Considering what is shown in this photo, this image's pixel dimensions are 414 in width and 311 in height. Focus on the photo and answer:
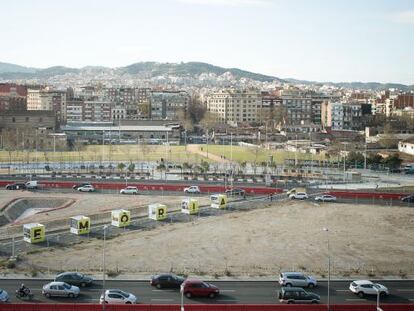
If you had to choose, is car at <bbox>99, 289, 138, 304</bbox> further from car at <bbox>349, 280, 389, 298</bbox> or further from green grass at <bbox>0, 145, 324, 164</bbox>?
green grass at <bbox>0, 145, 324, 164</bbox>

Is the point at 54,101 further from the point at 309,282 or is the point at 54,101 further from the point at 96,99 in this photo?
the point at 309,282

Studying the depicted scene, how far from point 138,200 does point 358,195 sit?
1148cm

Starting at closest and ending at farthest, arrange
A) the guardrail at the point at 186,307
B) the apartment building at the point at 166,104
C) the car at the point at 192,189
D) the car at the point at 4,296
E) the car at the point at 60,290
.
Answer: the guardrail at the point at 186,307 → the car at the point at 4,296 → the car at the point at 60,290 → the car at the point at 192,189 → the apartment building at the point at 166,104

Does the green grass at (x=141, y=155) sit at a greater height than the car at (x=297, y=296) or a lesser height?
greater

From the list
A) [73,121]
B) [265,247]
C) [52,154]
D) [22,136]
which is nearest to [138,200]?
[265,247]

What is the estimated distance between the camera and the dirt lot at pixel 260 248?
18391 millimetres

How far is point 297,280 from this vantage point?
642 inches

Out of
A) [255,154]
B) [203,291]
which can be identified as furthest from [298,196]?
[255,154]

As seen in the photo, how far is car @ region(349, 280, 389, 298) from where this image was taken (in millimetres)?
15633

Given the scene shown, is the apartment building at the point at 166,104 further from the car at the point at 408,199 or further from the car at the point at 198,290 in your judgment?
the car at the point at 198,290

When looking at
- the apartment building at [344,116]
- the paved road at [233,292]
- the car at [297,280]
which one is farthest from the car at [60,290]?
the apartment building at [344,116]

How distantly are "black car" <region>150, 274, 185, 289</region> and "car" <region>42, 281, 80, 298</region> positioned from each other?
2.11 metres

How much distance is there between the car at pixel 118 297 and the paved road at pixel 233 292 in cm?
44

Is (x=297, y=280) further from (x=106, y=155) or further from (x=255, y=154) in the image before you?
(x=106, y=155)
